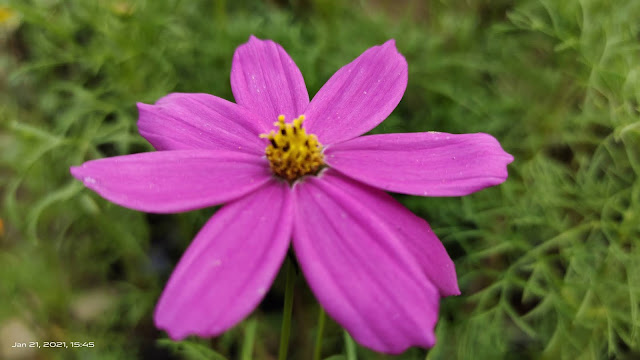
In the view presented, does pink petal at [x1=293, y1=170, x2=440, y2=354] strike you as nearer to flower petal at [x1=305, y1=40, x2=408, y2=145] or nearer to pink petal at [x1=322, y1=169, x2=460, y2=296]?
pink petal at [x1=322, y1=169, x2=460, y2=296]

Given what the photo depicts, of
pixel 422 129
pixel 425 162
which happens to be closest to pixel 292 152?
pixel 425 162

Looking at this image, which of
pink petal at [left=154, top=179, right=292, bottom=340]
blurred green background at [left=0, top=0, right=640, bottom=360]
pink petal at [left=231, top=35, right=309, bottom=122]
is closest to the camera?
pink petal at [left=154, top=179, right=292, bottom=340]

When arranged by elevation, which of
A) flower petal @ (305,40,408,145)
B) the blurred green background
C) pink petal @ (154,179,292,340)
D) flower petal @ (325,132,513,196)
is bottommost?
the blurred green background

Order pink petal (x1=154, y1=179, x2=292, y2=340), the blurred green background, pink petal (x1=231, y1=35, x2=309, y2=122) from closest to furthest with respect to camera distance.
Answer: pink petal (x1=154, y1=179, x2=292, y2=340), pink petal (x1=231, y1=35, x2=309, y2=122), the blurred green background

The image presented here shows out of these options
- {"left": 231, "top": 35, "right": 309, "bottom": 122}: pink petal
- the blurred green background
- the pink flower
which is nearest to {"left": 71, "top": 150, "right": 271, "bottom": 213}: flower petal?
the pink flower

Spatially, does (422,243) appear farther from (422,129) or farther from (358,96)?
(422,129)

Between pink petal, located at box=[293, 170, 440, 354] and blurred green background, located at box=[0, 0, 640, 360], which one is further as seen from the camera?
blurred green background, located at box=[0, 0, 640, 360]

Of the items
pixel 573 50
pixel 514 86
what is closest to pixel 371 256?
pixel 573 50

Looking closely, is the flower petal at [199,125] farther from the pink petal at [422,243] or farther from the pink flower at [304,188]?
the pink petal at [422,243]
